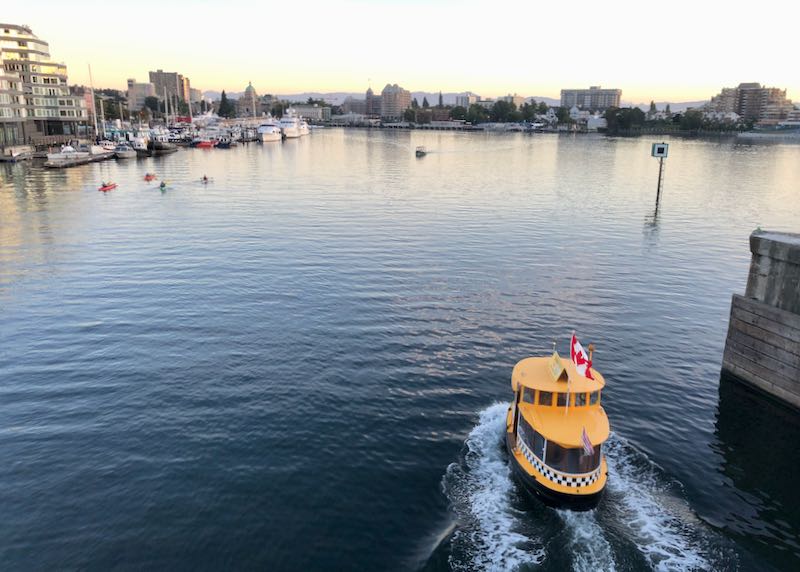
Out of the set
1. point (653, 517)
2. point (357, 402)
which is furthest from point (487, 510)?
point (357, 402)

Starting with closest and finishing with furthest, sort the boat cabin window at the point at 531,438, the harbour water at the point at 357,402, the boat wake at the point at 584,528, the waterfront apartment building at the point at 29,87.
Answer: the boat wake at the point at 584,528, the harbour water at the point at 357,402, the boat cabin window at the point at 531,438, the waterfront apartment building at the point at 29,87

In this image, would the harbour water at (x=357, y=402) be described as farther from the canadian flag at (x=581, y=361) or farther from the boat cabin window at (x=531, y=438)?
the canadian flag at (x=581, y=361)

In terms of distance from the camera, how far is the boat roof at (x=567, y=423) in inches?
932

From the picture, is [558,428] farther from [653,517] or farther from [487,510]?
[653,517]

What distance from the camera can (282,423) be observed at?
30547mm

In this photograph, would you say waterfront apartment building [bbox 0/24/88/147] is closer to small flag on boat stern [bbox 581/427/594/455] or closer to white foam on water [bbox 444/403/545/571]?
white foam on water [bbox 444/403/545/571]

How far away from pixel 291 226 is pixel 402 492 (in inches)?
2386

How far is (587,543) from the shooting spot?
22125 mm

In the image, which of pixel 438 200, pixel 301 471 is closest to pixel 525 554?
pixel 301 471

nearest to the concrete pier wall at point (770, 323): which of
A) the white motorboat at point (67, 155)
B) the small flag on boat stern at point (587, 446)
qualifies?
the small flag on boat stern at point (587, 446)

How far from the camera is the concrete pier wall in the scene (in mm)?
32406

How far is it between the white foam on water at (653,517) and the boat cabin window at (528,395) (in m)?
5.34

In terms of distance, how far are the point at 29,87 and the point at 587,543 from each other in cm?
21913

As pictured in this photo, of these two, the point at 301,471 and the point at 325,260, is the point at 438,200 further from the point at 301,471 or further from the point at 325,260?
the point at 301,471
